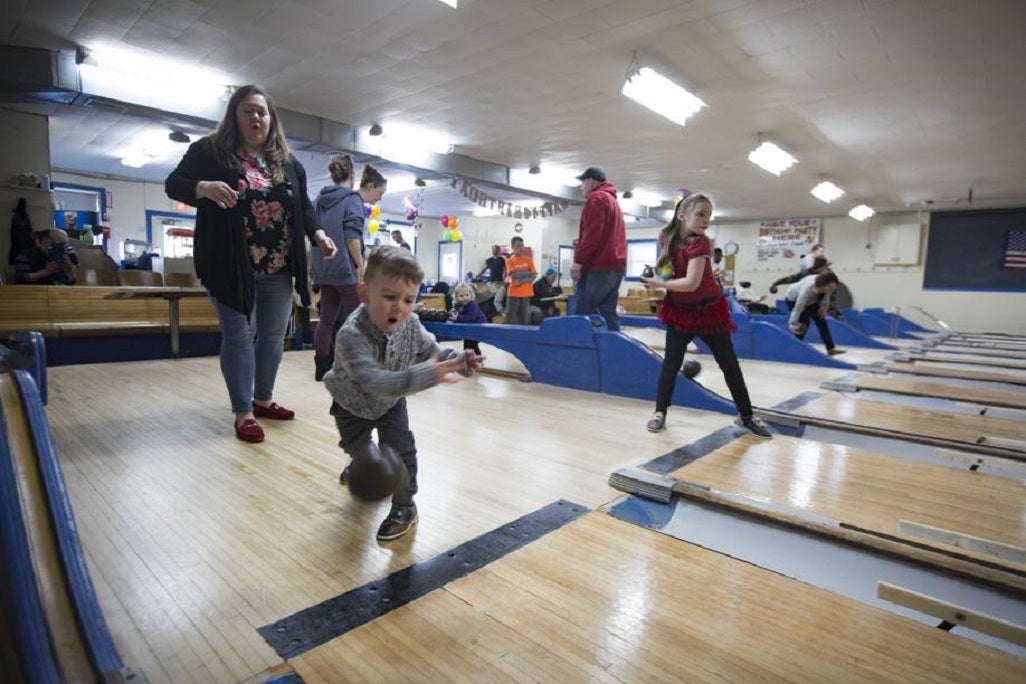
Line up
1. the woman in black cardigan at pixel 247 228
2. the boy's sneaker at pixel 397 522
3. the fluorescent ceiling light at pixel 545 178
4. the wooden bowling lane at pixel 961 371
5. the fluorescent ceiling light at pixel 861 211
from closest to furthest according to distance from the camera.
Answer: the boy's sneaker at pixel 397 522
the woman in black cardigan at pixel 247 228
the wooden bowling lane at pixel 961 371
the fluorescent ceiling light at pixel 545 178
the fluorescent ceiling light at pixel 861 211

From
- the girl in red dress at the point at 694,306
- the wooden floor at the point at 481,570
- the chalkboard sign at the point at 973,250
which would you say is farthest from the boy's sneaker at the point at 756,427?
the chalkboard sign at the point at 973,250

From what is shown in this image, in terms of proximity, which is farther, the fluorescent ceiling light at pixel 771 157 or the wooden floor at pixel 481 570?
the fluorescent ceiling light at pixel 771 157

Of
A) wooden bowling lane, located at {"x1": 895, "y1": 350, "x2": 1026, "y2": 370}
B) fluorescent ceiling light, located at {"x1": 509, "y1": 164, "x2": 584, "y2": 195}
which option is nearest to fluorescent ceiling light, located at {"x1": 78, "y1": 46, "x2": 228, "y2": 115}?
fluorescent ceiling light, located at {"x1": 509, "y1": 164, "x2": 584, "y2": 195}

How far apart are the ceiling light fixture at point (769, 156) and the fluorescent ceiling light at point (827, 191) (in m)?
2.45

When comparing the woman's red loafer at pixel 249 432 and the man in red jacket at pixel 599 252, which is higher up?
the man in red jacket at pixel 599 252

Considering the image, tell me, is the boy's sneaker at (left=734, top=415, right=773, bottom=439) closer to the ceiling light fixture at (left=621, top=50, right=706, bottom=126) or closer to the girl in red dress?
the girl in red dress

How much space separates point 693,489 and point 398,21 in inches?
171

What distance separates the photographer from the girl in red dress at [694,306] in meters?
2.75

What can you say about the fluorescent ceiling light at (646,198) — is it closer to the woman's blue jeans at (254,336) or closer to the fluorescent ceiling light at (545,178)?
the fluorescent ceiling light at (545,178)

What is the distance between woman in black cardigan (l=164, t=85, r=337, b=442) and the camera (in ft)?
7.43

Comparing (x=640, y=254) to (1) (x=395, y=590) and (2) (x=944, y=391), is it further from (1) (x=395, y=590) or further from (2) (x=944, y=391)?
(1) (x=395, y=590)

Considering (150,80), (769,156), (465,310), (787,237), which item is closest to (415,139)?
(150,80)

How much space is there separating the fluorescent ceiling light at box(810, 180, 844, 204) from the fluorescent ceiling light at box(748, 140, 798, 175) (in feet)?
7.93

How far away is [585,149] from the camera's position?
8.48m
